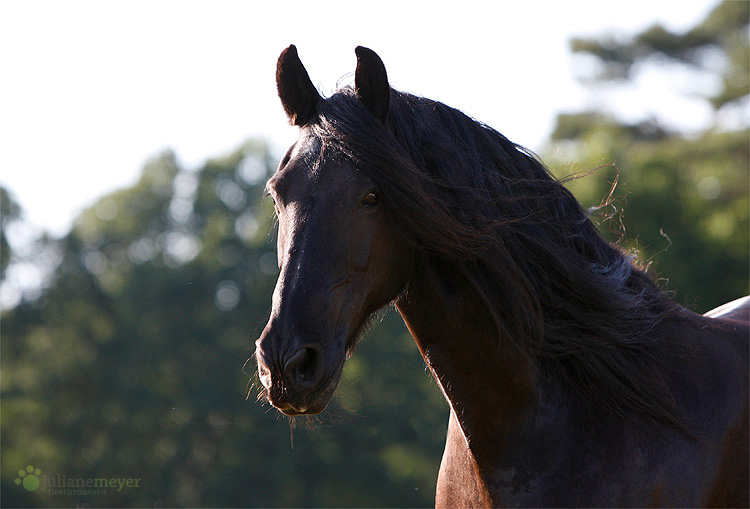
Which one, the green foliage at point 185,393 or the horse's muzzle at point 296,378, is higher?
the horse's muzzle at point 296,378

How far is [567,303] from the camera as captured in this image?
10.7 ft

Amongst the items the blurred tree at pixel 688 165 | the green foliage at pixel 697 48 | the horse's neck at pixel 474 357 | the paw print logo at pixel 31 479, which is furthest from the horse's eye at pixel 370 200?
the green foliage at pixel 697 48

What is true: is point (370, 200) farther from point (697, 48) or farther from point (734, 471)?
point (697, 48)

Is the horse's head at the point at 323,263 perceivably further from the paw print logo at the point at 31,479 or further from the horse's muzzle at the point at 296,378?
the paw print logo at the point at 31,479

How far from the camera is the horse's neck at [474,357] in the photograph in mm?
3109

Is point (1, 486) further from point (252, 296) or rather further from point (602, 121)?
point (602, 121)

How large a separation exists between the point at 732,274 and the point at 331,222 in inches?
1077

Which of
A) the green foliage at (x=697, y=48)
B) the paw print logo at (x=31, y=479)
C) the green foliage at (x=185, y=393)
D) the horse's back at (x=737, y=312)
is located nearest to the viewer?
the horse's back at (x=737, y=312)

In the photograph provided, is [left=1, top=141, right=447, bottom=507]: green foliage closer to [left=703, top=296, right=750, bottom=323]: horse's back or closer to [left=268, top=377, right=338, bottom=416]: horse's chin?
[left=703, top=296, right=750, bottom=323]: horse's back

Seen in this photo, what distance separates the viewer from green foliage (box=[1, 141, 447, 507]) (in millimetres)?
30281

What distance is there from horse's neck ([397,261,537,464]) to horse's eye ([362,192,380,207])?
1.08 feet

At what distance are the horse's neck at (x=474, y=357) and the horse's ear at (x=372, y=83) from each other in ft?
2.01

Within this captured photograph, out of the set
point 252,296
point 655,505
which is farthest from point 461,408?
point 252,296

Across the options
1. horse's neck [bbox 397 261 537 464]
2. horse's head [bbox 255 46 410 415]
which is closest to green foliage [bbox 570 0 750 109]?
horse's neck [bbox 397 261 537 464]
